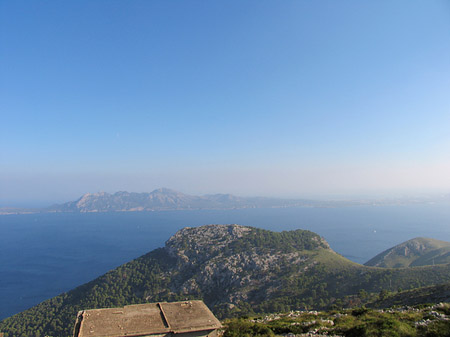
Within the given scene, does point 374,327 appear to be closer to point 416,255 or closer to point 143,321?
point 143,321

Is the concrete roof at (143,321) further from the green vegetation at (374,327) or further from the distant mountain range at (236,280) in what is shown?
the distant mountain range at (236,280)

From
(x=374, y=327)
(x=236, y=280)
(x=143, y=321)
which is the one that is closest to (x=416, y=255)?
(x=236, y=280)

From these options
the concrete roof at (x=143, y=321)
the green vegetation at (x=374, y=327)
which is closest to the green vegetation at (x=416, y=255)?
the green vegetation at (x=374, y=327)

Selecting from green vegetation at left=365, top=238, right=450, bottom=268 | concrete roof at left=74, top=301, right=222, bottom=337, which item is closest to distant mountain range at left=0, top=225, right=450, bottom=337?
green vegetation at left=365, top=238, right=450, bottom=268

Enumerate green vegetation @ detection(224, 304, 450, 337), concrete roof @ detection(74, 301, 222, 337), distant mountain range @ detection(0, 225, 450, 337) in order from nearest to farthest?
green vegetation @ detection(224, 304, 450, 337) → concrete roof @ detection(74, 301, 222, 337) → distant mountain range @ detection(0, 225, 450, 337)

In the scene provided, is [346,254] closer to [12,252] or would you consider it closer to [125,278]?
[125,278]

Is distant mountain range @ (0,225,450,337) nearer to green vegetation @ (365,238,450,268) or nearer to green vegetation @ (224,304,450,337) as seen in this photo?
green vegetation @ (365,238,450,268)

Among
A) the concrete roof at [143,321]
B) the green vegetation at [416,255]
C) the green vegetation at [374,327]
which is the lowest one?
the green vegetation at [416,255]

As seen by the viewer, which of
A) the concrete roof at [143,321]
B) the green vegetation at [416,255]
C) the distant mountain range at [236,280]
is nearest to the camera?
the concrete roof at [143,321]
